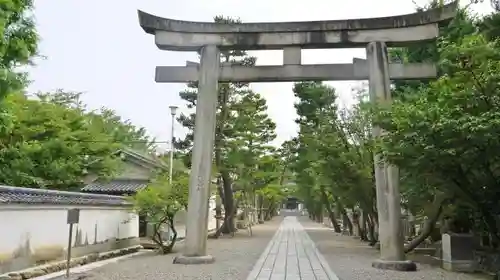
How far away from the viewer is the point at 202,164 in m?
14.5

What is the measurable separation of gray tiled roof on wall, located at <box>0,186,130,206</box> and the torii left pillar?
4093 millimetres

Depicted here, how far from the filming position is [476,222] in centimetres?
1437

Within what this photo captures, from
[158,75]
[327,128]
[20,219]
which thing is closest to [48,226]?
[20,219]

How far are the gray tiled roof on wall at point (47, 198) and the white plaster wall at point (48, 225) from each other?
16cm

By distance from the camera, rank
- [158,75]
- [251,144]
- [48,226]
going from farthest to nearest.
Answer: [251,144]
[158,75]
[48,226]

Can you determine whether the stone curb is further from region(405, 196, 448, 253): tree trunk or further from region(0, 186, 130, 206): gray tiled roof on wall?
region(405, 196, 448, 253): tree trunk

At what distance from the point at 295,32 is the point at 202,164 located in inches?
190

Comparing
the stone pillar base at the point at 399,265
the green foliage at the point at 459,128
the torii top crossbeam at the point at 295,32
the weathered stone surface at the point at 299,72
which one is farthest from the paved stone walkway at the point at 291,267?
the torii top crossbeam at the point at 295,32

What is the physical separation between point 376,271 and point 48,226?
9267 millimetres

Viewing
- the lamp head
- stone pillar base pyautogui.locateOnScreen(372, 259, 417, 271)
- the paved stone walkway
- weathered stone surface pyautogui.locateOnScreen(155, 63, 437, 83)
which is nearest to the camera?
the paved stone walkway

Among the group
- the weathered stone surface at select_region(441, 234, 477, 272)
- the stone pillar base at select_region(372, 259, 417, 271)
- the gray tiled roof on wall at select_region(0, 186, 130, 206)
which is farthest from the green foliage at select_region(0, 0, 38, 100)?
the weathered stone surface at select_region(441, 234, 477, 272)

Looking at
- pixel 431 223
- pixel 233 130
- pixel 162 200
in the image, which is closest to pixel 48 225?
pixel 162 200

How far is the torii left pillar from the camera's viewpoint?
14117 mm

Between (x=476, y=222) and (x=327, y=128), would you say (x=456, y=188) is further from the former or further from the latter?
(x=327, y=128)
